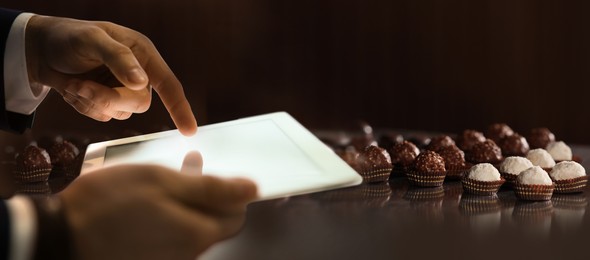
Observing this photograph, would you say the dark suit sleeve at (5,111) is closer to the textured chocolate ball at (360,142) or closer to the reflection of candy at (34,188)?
the reflection of candy at (34,188)

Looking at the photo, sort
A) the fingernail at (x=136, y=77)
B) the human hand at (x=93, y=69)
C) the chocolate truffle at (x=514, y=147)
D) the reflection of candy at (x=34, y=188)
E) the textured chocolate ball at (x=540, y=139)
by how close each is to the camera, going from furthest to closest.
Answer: the textured chocolate ball at (x=540, y=139) < the chocolate truffle at (x=514, y=147) < the reflection of candy at (x=34, y=188) < the human hand at (x=93, y=69) < the fingernail at (x=136, y=77)

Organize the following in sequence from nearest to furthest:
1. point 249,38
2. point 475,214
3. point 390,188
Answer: point 475,214, point 390,188, point 249,38

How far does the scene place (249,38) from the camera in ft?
10.7

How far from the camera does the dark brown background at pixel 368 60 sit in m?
2.81

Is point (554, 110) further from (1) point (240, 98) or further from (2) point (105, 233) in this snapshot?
(2) point (105, 233)

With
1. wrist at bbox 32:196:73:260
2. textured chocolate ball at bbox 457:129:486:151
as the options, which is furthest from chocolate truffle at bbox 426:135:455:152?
wrist at bbox 32:196:73:260

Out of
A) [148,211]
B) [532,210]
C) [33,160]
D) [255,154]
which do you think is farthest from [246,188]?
[33,160]

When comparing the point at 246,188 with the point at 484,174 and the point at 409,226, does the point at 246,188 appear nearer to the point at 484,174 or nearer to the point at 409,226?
the point at 409,226

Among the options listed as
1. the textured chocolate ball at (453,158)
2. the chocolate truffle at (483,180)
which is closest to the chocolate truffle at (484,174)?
the chocolate truffle at (483,180)

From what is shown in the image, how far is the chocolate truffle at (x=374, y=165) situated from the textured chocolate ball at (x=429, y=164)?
0.08 m

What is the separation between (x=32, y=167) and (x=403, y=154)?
2.84 ft

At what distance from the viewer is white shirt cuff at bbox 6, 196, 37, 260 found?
34.1 inches

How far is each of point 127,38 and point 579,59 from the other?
6.00 feet

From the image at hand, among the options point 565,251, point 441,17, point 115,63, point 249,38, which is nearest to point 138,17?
point 249,38
